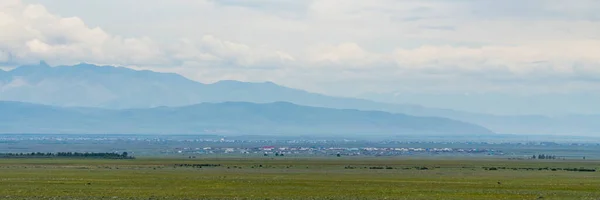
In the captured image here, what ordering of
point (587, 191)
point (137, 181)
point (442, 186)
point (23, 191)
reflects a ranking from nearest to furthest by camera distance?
point (23, 191) → point (587, 191) → point (442, 186) → point (137, 181)

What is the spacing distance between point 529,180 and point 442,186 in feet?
42.4

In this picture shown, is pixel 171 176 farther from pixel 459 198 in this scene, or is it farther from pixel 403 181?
pixel 459 198

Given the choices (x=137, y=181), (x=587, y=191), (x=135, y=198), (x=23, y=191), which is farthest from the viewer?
(x=137, y=181)

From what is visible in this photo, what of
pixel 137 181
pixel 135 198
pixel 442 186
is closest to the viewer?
pixel 135 198

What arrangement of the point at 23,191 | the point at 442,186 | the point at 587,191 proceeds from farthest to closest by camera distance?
1. the point at 442,186
2. the point at 587,191
3. the point at 23,191

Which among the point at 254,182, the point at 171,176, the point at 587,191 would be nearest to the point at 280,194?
the point at 254,182

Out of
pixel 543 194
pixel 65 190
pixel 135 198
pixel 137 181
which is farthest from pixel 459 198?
pixel 137 181

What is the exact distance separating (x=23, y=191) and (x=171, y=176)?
23470 millimetres

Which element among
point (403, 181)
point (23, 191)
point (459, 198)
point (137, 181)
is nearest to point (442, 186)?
point (403, 181)

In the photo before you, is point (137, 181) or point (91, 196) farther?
point (137, 181)

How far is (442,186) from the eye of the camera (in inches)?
2581

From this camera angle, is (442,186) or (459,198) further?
(442,186)

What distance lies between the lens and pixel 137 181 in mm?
70125

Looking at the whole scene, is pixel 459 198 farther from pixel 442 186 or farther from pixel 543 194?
pixel 442 186
